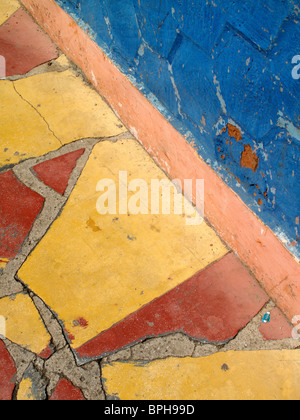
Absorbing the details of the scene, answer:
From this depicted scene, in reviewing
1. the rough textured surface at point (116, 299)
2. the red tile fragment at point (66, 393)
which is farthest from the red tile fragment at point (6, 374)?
the red tile fragment at point (66, 393)

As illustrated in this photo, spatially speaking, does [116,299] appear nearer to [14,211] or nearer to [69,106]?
[14,211]

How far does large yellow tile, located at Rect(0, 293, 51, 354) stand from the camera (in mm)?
1476

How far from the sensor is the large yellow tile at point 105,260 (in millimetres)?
1566

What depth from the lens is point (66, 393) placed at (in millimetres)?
1379

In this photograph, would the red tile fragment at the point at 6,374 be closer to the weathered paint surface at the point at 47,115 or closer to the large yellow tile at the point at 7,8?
the weathered paint surface at the point at 47,115

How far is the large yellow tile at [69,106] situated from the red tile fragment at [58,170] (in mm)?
112

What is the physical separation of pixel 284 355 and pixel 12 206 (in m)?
1.21

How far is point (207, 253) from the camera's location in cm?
171

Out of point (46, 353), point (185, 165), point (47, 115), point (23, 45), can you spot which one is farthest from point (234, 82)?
point (23, 45)

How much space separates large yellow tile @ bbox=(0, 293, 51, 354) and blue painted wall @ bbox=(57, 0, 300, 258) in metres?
0.84

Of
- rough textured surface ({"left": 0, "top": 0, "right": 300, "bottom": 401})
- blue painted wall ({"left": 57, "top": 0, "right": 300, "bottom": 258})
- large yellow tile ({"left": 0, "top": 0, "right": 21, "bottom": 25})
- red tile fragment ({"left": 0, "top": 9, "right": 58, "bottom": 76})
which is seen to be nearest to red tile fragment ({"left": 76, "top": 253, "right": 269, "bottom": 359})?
rough textured surface ({"left": 0, "top": 0, "right": 300, "bottom": 401})
